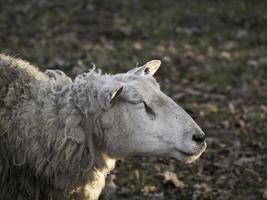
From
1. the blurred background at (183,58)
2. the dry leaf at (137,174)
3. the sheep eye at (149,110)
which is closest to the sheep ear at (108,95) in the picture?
the sheep eye at (149,110)

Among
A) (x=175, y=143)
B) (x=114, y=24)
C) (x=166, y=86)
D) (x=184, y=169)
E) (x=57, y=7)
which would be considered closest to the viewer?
(x=175, y=143)

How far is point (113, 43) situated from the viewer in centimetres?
1270

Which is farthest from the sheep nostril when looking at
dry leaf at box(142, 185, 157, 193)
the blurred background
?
dry leaf at box(142, 185, 157, 193)

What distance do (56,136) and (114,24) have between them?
9.83m

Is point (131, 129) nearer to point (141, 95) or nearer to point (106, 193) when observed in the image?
point (141, 95)

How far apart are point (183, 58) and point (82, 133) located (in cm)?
720

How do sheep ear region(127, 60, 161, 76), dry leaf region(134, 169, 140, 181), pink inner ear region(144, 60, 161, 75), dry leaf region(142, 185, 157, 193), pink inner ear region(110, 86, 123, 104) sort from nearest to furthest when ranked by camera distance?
pink inner ear region(110, 86, 123, 104) → sheep ear region(127, 60, 161, 76) → pink inner ear region(144, 60, 161, 75) → dry leaf region(142, 185, 157, 193) → dry leaf region(134, 169, 140, 181)

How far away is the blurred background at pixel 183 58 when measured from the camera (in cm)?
675

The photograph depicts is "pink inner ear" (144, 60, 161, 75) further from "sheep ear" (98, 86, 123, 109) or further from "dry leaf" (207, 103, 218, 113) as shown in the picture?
"dry leaf" (207, 103, 218, 113)

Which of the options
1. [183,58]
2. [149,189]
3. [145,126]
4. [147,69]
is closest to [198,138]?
[145,126]

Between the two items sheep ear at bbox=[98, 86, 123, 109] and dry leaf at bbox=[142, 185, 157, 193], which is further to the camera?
dry leaf at bbox=[142, 185, 157, 193]

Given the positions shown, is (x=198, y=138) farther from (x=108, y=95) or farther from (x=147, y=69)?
(x=147, y=69)

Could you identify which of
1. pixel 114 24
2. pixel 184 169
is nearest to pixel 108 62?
pixel 114 24

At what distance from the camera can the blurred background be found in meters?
6.75
